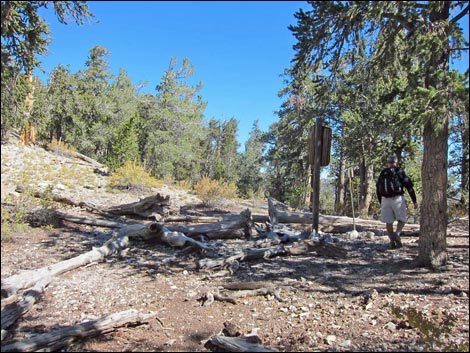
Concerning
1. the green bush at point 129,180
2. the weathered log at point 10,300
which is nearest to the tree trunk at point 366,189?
the green bush at point 129,180

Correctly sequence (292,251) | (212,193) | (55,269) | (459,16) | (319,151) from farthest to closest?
(212,193)
(319,151)
(292,251)
(55,269)
(459,16)

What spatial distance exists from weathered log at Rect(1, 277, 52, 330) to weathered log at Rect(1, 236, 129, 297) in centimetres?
12

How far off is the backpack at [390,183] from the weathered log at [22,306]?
18.3ft

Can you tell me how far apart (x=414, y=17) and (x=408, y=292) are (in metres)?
3.37

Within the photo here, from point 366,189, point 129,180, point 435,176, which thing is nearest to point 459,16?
point 435,176

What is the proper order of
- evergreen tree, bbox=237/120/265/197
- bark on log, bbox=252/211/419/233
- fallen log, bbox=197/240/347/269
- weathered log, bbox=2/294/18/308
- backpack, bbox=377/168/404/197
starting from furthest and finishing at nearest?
evergreen tree, bbox=237/120/265/197 < bark on log, bbox=252/211/419/233 < backpack, bbox=377/168/404/197 < fallen log, bbox=197/240/347/269 < weathered log, bbox=2/294/18/308

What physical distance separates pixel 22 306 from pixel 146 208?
694 cm

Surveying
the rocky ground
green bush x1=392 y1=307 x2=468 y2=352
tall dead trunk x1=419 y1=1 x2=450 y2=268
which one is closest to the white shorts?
the rocky ground

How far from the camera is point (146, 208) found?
10547mm

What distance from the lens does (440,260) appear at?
4852 millimetres

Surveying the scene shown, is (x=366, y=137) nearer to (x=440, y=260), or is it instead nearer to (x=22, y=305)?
(x=440, y=260)

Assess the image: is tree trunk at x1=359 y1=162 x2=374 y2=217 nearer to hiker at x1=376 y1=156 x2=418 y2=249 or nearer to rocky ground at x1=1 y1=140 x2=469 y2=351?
rocky ground at x1=1 y1=140 x2=469 y2=351

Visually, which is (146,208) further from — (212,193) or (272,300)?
(272,300)

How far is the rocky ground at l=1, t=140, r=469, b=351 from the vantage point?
3201mm
